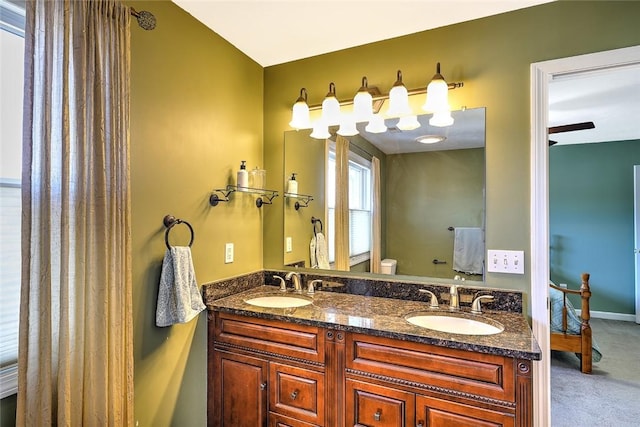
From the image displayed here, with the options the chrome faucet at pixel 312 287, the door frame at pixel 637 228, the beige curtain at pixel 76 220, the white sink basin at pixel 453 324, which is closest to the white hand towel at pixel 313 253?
the chrome faucet at pixel 312 287

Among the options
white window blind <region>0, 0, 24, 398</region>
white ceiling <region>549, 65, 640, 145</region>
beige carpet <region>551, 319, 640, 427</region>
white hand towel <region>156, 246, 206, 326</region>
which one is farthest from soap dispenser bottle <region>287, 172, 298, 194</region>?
beige carpet <region>551, 319, 640, 427</region>

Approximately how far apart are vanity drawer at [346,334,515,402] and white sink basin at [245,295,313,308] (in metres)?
0.56

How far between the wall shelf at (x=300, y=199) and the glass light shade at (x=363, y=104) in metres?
0.65

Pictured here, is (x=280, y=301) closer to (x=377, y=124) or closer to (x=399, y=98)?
(x=377, y=124)

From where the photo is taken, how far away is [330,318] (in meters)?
1.57

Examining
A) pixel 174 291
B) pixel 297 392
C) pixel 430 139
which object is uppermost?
pixel 430 139

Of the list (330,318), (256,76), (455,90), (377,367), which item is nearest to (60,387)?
(330,318)

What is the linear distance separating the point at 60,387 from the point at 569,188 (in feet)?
18.8

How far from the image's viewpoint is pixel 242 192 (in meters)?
2.10

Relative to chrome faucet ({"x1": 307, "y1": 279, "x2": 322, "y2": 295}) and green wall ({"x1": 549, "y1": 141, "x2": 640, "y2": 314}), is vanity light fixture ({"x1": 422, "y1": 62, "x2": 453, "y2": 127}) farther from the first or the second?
green wall ({"x1": 549, "y1": 141, "x2": 640, "y2": 314})

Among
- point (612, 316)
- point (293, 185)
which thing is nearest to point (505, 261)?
point (293, 185)

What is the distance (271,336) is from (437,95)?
148cm

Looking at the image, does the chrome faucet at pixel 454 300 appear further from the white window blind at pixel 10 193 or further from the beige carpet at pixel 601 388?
the white window blind at pixel 10 193

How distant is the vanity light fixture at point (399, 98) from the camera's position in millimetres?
1807
